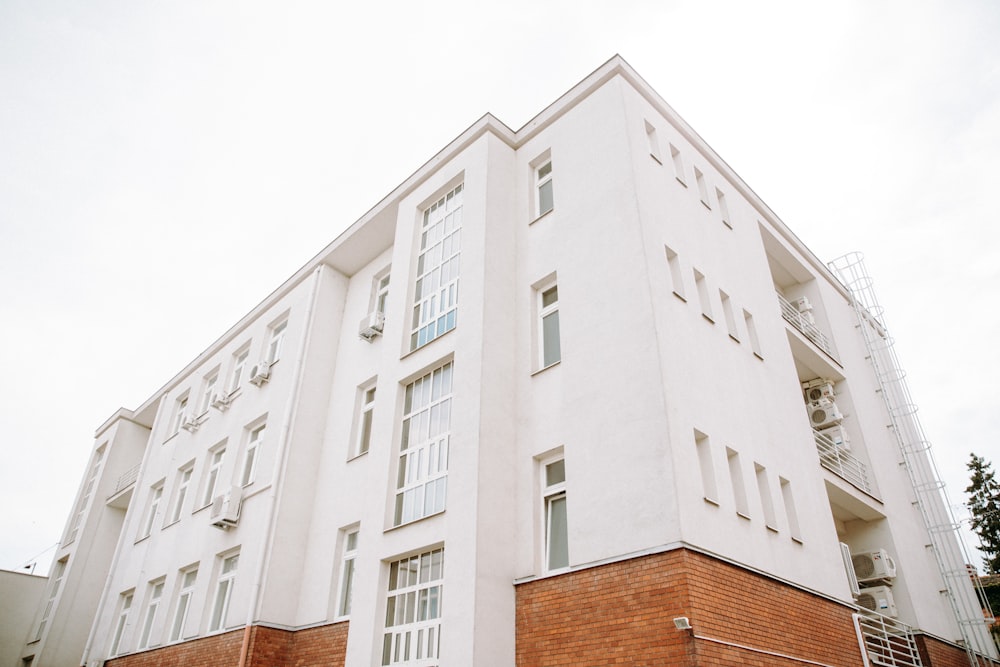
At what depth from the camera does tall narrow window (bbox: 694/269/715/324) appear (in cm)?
1188

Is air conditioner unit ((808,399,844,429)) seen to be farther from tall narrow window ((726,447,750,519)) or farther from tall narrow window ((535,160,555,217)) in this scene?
tall narrow window ((535,160,555,217))

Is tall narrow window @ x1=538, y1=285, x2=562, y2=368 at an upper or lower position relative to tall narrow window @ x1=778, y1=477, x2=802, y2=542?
upper

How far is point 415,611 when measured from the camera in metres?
10.5

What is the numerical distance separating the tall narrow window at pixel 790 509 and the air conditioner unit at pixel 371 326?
8.70 m

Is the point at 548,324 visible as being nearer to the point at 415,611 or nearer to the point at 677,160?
the point at 677,160

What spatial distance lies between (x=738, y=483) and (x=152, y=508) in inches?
690

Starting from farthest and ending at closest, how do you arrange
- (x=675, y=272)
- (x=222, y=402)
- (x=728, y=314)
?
(x=222, y=402), (x=728, y=314), (x=675, y=272)

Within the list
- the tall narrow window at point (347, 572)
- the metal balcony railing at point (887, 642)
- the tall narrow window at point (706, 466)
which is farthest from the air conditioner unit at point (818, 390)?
the tall narrow window at point (347, 572)

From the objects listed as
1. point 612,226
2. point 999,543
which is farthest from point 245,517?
point 999,543

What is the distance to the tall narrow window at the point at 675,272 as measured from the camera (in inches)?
447

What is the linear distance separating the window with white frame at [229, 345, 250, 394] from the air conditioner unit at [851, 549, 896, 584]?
15734mm

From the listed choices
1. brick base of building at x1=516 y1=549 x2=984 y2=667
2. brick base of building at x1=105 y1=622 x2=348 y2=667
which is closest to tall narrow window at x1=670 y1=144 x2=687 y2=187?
brick base of building at x1=516 y1=549 x2=984 y2=667

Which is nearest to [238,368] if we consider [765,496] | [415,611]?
[415,611]

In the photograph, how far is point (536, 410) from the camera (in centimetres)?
1105
